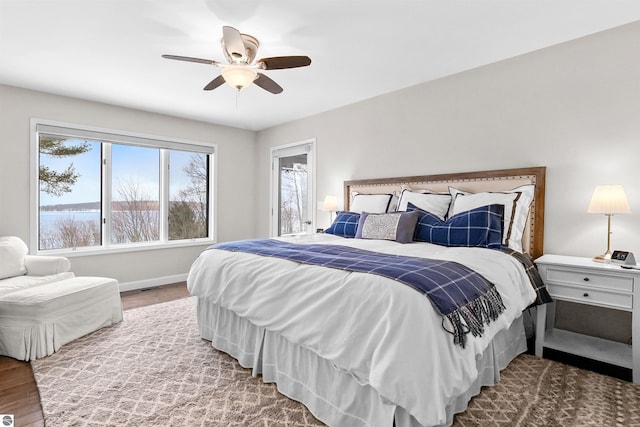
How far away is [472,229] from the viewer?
2.59 m

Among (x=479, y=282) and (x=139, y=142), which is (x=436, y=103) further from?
(x=139, y=142)

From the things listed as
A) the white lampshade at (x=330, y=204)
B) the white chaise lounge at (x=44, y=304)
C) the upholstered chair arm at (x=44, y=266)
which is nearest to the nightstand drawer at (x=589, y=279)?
the white lampshade at (x=330, y=204)

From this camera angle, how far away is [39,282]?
2.94 metres

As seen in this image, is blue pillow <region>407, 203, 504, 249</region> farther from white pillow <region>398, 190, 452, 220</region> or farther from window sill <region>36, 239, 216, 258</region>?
window sill <region>36, 239, 216, 258</region>

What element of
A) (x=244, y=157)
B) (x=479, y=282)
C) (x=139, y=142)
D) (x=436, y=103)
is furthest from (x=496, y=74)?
(x=139, y=142)

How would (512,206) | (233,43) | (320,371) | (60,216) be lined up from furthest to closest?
(60,216) < (512,206) < (233,43) < (320,371)

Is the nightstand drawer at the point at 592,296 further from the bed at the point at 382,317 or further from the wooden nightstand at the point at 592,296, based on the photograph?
the bed at the point at 382,317

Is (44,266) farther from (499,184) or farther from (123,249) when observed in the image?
(499,184)

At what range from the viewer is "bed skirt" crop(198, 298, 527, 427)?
5.15 feet

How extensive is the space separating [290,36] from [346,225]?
188cm

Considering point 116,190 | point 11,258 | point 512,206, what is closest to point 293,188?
point 116,190

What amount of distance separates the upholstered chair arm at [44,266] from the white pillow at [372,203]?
3064mm

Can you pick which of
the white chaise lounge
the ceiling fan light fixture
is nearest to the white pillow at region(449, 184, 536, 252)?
the ceiling fan light fixture

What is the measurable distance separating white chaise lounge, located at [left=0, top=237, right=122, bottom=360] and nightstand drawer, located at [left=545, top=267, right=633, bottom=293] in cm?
374
